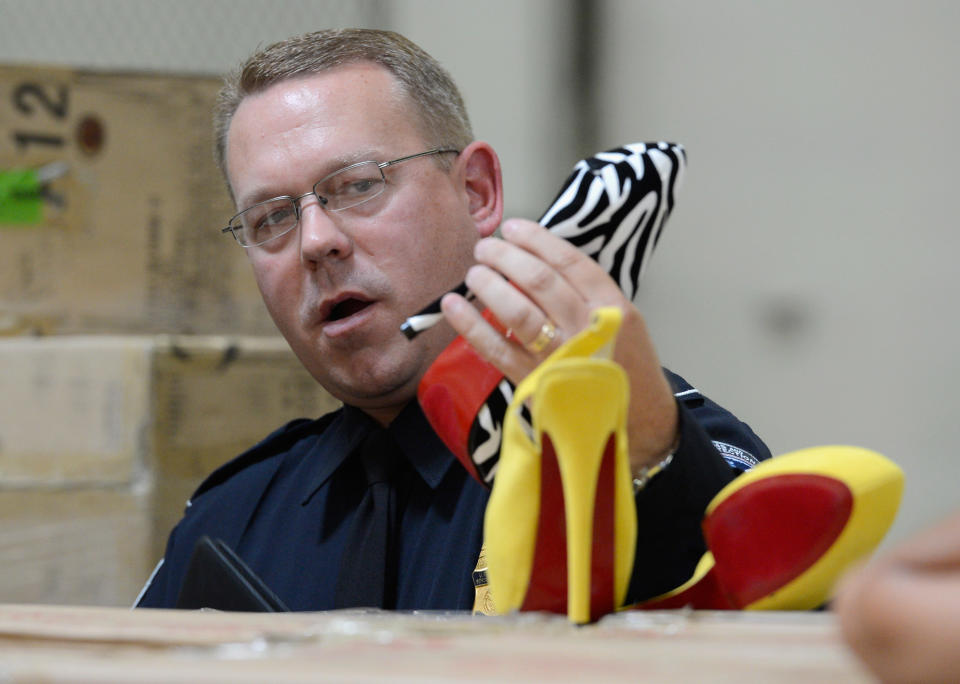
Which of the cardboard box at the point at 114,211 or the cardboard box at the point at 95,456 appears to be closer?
the cardboard box at the point at 95,456

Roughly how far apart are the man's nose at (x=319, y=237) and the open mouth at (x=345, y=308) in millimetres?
45

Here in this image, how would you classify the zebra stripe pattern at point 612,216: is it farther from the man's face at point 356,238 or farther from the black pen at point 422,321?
the man's face at point 356,238

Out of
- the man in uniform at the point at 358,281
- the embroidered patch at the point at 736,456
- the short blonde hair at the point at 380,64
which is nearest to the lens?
the embroidered patch at the point at 736,456

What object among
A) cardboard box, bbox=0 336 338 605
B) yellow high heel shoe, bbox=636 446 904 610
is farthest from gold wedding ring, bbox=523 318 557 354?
cardboard box, bbox=0 336 338 605

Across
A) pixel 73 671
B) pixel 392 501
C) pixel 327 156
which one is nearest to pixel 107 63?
pixel 327 156

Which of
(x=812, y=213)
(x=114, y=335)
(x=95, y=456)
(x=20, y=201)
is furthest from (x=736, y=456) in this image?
(x=812, y=213)

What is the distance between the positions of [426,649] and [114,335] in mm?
1376

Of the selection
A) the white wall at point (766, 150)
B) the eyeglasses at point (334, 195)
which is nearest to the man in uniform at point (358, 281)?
the eyeglasses at point (334, 195)

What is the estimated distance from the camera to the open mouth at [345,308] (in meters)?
0.96

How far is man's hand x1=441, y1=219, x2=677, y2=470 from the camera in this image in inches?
21.5

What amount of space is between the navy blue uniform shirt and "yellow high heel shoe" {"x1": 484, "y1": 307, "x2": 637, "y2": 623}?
0.10 meters

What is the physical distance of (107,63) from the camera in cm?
213

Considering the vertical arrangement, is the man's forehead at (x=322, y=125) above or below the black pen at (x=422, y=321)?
above

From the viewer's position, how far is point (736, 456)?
0.75 meters
